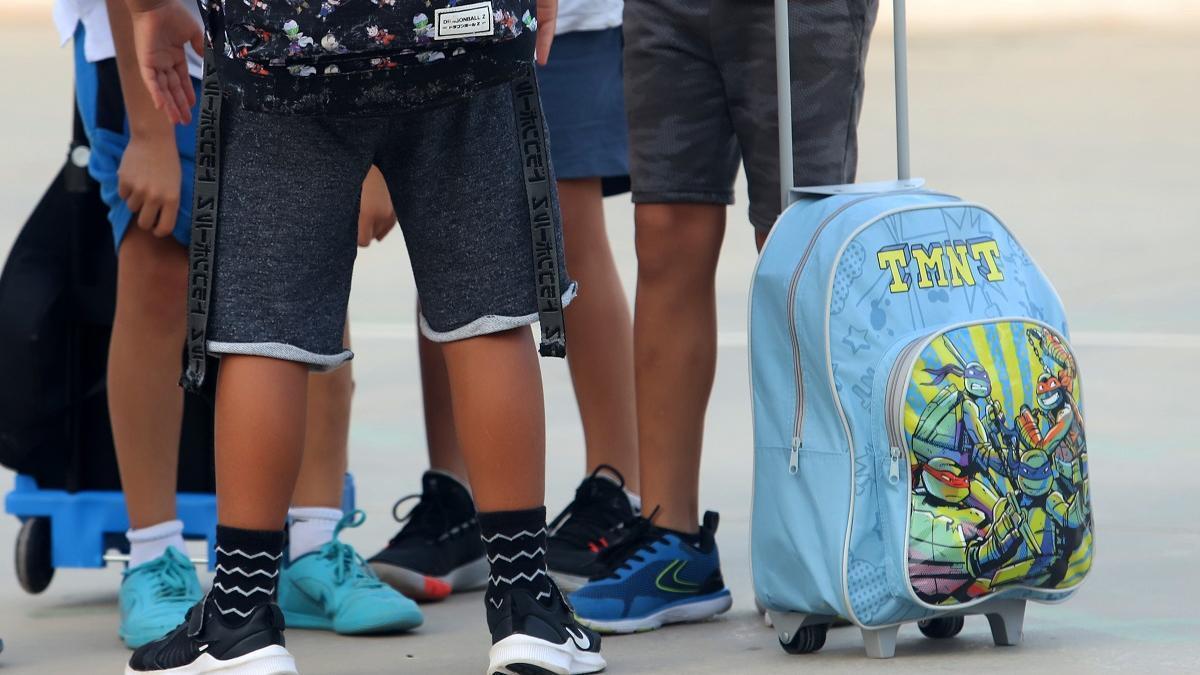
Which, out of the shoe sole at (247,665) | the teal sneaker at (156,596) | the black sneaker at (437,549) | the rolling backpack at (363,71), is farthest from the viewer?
the black sneaker at (437,549)

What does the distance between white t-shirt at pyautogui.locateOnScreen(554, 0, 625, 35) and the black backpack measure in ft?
2.72

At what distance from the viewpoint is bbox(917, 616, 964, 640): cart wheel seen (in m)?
2.56

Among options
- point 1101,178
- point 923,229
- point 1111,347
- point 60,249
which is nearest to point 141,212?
point 60,249

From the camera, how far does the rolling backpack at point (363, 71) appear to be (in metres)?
2.14

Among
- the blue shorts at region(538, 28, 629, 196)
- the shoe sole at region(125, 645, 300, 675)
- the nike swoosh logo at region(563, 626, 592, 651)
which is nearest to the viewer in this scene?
the shoe sole at region(125, 645, 300, 675)

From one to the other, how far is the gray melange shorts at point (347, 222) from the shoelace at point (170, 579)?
1.96 ft

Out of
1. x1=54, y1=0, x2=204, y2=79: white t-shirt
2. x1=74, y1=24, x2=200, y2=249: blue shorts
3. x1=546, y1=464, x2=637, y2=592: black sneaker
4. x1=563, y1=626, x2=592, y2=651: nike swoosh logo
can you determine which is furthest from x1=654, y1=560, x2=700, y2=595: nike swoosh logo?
x1=54, y1=0, x2=204, y2=79: white t-shirt

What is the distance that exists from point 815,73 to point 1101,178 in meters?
5.33

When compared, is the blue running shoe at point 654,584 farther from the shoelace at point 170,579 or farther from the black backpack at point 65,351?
the black backpack at point 65,351

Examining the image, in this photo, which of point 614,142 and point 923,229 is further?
point 614,142

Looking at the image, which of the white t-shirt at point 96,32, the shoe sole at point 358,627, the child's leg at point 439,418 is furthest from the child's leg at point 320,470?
the white t-shirt at point 96,32

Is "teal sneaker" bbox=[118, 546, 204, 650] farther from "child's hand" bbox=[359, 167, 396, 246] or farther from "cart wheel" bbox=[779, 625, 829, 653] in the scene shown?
"cart wheel" bbox=[779, 625, 829, 653]

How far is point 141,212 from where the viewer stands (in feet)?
8.84

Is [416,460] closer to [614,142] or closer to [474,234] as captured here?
[614,142]
